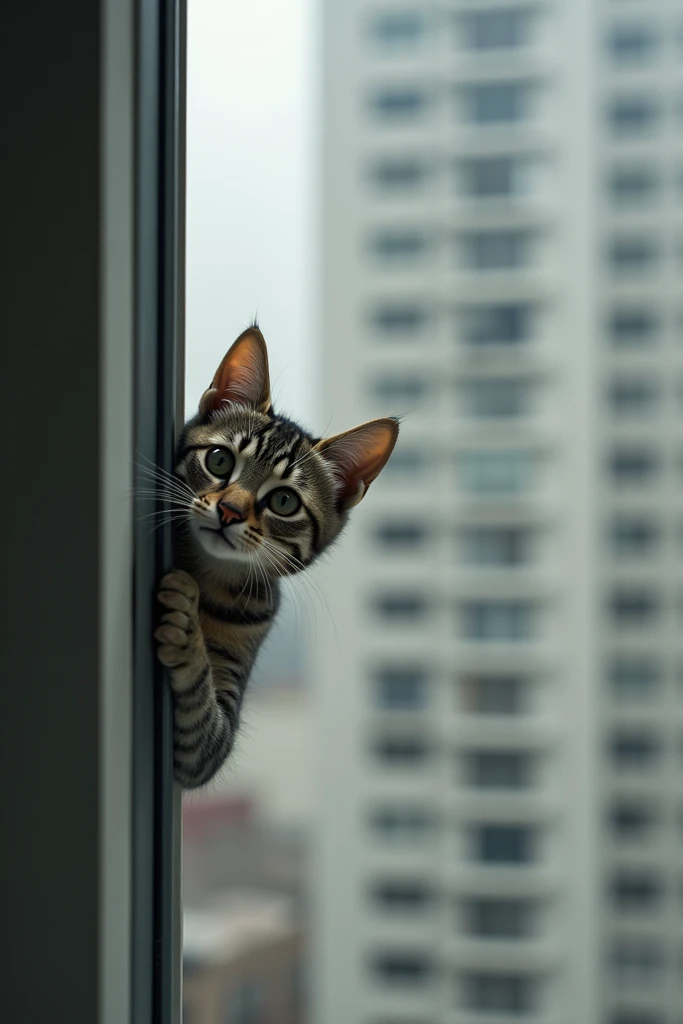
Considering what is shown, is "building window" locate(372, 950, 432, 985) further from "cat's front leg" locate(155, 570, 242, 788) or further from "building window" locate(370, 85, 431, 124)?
"cat's front leg" locate(155, 570, 242, 788)

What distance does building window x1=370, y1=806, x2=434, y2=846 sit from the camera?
753 centimetres

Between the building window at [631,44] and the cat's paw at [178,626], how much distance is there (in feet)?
27.0

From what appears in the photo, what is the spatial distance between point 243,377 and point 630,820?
7657 mm

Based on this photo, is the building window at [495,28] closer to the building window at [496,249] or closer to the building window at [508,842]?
the building window at [496,249]

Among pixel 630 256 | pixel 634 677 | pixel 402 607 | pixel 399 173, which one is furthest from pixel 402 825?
pixel 399 173

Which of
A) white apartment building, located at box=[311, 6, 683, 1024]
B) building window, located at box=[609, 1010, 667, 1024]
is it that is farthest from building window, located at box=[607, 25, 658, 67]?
building window, located at box=[609, 1010, 667, 1024]

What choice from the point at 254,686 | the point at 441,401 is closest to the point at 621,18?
the point at 441,401

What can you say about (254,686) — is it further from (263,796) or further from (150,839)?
(263,796)

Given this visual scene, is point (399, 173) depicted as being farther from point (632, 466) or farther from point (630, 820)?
point (630, 820)

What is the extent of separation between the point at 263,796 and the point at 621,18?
6.90m

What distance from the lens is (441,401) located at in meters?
7.60

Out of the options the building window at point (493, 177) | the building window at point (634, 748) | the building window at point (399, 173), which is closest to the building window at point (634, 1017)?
the building window at point (634, 748)

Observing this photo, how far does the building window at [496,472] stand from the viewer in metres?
7.55

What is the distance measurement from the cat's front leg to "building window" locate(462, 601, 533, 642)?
23.3ft
